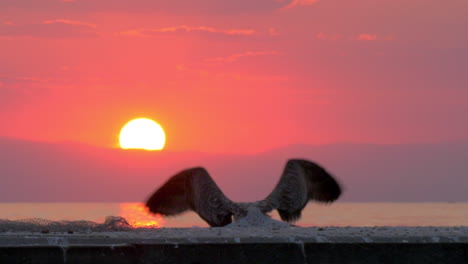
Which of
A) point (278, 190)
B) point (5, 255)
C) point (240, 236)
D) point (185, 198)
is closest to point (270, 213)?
point (278, 190)

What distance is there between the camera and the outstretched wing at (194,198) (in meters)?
23.2

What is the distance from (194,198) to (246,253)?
42.2 feet

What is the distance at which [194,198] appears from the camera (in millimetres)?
24562

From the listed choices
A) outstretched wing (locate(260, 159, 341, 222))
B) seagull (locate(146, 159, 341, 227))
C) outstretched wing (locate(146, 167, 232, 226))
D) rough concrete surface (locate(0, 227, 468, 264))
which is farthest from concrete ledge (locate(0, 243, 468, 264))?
outstretched wing (locate(146, 167, 232, 226))

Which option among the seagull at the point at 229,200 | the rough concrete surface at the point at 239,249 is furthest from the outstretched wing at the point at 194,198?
the rough concrete surface at the point at 239,249

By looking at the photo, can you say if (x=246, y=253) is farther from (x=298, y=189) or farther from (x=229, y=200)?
(x=298, y=189)

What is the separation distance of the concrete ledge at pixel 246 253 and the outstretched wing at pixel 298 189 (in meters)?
10.3

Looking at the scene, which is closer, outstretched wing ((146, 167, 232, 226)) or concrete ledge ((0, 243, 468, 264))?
concrete ledge ((0, 243, 468, 264))

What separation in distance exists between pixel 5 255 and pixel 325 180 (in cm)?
1503

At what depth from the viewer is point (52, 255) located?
11344 mm

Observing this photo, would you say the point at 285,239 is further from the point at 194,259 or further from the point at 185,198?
the point at 185,198

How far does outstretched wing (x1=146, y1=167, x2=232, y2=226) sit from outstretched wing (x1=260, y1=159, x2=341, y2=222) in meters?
1.08

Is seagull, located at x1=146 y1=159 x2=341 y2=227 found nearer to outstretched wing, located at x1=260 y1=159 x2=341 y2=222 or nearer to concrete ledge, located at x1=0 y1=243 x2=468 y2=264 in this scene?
outstretched wing, located at x1=260 y1=159 x2=341 y2=222

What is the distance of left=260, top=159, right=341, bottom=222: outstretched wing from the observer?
2373 cm
